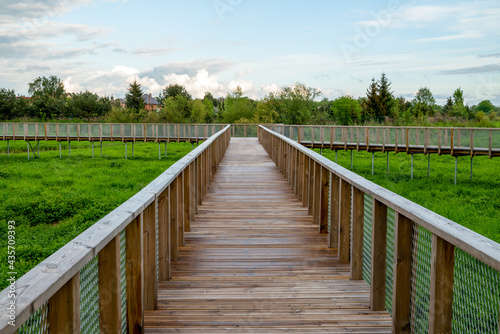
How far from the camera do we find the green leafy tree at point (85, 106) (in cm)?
7381

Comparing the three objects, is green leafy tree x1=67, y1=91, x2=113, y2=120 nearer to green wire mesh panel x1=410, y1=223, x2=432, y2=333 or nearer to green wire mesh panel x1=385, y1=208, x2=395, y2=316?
green wire mesh panel x1=385, y1=208, x2=395, y2=316

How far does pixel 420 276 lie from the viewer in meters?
2.91

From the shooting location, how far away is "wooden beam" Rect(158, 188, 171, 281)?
13.1 ft

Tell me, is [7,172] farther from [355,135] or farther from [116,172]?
[355,135]

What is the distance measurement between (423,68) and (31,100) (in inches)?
2287

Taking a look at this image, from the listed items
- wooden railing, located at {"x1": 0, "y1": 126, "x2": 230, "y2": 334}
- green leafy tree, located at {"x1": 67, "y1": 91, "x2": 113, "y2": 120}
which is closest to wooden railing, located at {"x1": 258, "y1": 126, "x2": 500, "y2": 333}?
wooden railing, located at {"x1": 0, "y1": 126, "x2": 230, "y2": 334}

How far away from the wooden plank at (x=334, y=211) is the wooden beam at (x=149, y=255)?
2.05 m

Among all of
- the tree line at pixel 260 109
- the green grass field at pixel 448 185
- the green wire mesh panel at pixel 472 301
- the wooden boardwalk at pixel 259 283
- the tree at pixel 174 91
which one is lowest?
the green grass field at pixel 448 185

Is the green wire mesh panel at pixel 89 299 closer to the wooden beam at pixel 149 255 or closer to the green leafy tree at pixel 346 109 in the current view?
the wooden beam at pixel 149 255

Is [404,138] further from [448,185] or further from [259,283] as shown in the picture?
[259,283]

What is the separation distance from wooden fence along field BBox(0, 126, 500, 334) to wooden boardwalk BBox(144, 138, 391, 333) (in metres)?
0.02

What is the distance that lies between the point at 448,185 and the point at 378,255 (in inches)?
914

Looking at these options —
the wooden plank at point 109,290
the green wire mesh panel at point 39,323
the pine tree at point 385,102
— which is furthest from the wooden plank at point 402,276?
the pine tree at point 385,102

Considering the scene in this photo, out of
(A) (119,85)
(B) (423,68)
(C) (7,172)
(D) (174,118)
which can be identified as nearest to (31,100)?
(A) (119,85)
